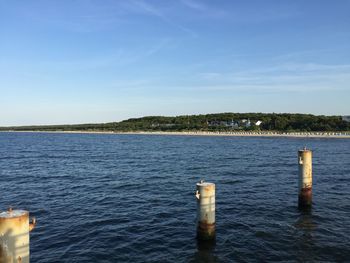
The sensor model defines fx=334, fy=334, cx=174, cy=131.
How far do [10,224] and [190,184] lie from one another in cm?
2466

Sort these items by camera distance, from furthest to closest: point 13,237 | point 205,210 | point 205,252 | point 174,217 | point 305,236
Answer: point 174,217, point 305,236, point 205,210, point 205,252, point 13,237

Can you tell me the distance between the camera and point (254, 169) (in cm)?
4381

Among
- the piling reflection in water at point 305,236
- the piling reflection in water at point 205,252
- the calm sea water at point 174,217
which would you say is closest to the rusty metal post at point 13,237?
the calm sea water at point 174,217

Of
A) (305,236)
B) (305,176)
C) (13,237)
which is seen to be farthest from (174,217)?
(13,237)

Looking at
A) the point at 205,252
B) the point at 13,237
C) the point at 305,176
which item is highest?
the point at 305,176

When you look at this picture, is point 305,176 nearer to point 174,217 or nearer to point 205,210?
point 174,217

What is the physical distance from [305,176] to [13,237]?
59.8 feet

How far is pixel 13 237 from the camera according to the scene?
1013cm

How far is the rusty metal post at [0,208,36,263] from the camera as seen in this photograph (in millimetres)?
10016

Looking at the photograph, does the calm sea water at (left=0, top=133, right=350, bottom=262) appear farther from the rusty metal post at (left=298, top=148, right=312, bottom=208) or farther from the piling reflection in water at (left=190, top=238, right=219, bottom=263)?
the rusty metal post at (left=298, top=148, right=312, bottom=208)

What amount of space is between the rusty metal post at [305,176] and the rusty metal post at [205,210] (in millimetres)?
8960

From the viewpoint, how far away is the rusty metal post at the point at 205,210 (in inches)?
613

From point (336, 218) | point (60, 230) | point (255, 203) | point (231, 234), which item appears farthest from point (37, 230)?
point (336, 218)

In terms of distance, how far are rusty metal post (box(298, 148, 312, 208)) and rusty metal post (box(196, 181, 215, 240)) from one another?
8.96m
